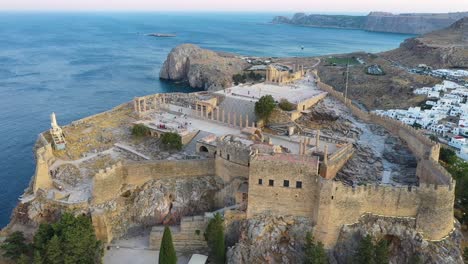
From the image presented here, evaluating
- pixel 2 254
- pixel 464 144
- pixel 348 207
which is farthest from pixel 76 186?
pixel 464 144

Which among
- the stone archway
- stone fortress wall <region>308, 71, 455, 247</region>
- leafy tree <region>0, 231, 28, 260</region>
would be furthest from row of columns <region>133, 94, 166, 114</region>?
stone fortress wall <region>308, 71, 455, 247</region>

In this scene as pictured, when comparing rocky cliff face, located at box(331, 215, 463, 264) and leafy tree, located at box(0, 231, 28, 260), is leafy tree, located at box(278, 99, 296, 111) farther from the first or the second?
leafy tree, located at box(0, 231, 28, 260)

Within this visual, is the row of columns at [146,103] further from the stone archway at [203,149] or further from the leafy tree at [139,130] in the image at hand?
the stone archway at [203,149]

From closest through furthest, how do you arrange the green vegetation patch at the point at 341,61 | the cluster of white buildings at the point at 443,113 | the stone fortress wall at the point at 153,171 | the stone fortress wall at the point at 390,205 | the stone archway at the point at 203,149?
1. the stone fortress wall at the point at 390,205
2. the stone fortress wall at the point at 153,171
3. the stone archway at the point at 203,149
4. the cluster of white buildings at the point at 443,113
5. the green vegetation patch at the point at 341,61

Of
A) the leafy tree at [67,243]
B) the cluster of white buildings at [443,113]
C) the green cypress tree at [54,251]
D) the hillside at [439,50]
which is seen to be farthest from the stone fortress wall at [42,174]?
the hillside at [439,50]

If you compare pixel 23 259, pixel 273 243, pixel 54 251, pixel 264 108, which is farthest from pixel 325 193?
pixel 23 259

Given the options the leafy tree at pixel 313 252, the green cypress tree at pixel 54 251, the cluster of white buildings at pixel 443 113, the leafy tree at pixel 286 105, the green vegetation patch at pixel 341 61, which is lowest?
the green cypress tree at pixel 54 251

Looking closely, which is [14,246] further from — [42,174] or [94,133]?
[94,133]
